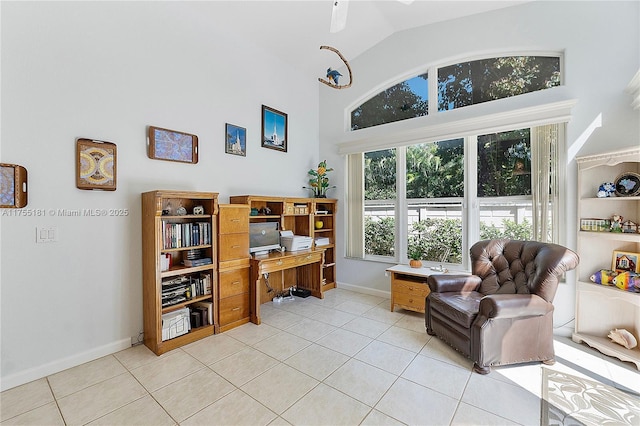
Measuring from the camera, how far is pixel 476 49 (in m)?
3.46

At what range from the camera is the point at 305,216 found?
426 cm

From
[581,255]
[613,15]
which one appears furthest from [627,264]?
[613,15]

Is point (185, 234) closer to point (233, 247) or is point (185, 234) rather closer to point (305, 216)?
point (233, 247)

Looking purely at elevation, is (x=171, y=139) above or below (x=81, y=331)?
above

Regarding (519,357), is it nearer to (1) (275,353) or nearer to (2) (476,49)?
(1) (275,353)

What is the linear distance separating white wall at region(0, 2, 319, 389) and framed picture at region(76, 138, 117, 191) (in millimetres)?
66

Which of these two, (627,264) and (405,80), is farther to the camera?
(405,80)

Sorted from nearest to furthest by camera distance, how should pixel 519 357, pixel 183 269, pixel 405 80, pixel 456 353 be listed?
1. pixel 519 357
2. pixel 456 353
3. pixel 183 269
4. pixel 405 80

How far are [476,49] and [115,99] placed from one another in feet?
13.7

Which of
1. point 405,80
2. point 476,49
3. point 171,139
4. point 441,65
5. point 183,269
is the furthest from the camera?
point 405,80

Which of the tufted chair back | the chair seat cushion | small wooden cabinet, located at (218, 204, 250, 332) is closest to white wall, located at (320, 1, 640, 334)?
the tufted chair back

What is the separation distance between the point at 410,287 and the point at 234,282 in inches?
85.7

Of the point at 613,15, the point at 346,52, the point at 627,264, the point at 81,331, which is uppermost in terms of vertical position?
the point at 346,52

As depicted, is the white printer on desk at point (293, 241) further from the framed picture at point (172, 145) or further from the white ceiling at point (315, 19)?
the white ceiling at point (315, 19)
